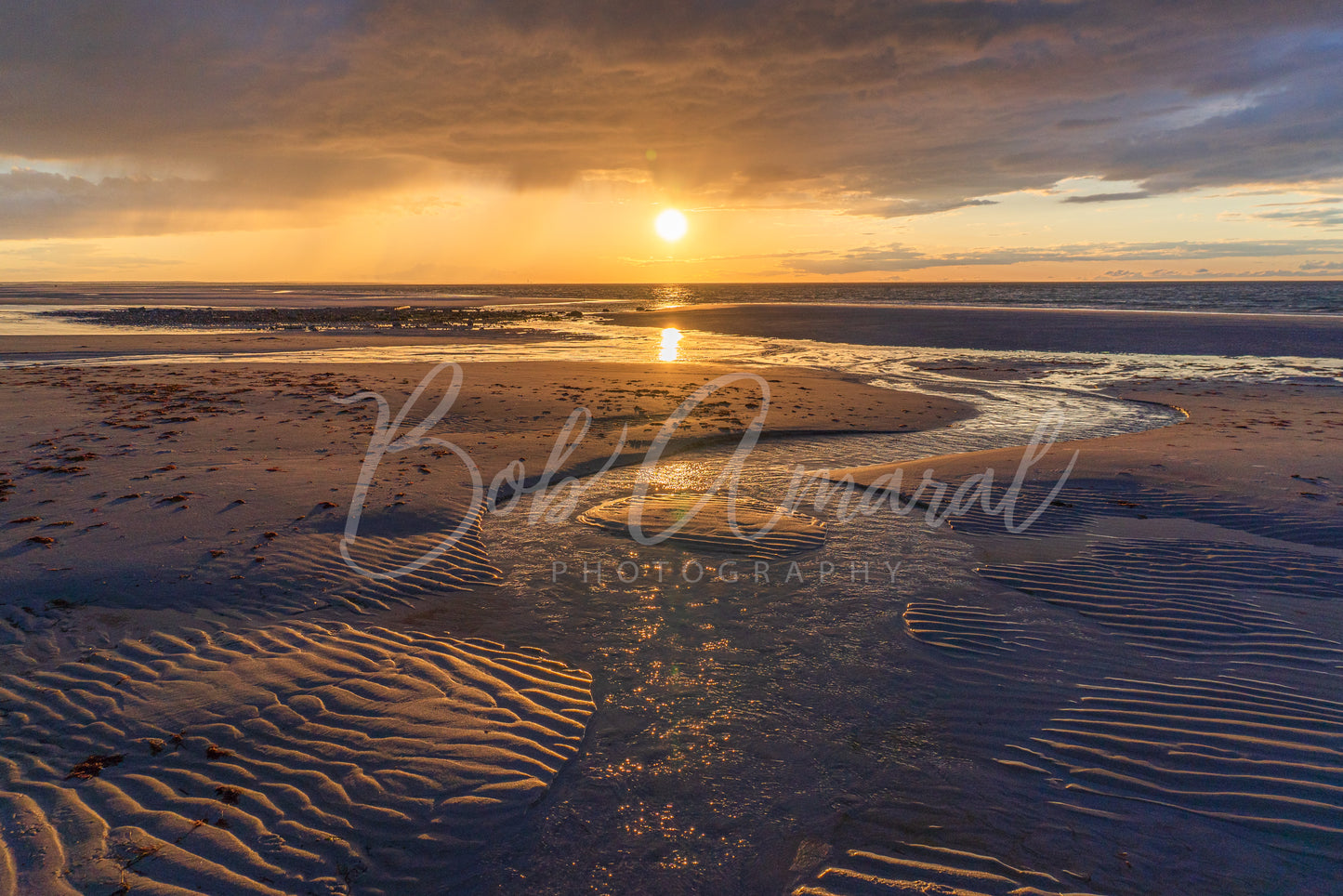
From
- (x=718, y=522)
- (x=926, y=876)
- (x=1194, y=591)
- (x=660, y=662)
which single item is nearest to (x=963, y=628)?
(x=1194, y=591)

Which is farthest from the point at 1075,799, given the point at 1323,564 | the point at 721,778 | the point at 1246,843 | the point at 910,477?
the point at 910,477

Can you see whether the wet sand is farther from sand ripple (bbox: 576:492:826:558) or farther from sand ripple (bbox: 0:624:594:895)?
sand ripple (bbox: 0:624:594:895)

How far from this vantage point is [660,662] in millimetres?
6008

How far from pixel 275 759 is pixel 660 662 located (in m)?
3.08

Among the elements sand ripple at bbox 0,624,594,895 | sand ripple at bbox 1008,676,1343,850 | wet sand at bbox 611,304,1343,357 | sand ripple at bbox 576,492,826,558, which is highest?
wet sand at bbox 611,304,1343,357

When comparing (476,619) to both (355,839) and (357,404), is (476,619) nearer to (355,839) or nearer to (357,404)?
(355,839)

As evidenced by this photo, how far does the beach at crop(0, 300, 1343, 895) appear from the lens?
12.9ft

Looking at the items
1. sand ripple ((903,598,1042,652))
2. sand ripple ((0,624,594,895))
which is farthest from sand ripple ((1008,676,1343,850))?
sand ripple ((0,624,594,895))

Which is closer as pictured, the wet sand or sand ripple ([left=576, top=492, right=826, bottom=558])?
sand ripple ([left=576, top=492, right=826, bottom=558])

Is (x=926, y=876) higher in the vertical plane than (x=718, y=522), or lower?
lower

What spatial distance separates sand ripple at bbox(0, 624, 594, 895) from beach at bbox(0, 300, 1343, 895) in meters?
0.02

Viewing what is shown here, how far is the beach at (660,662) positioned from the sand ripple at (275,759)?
0.08ft

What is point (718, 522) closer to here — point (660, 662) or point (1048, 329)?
point (660, 662)

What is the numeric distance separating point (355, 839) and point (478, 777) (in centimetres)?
82
